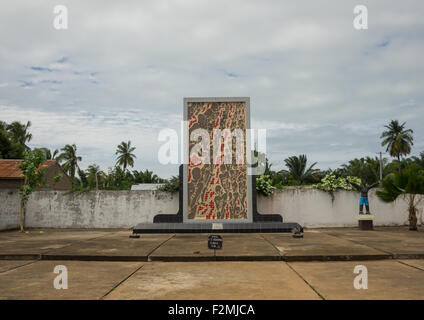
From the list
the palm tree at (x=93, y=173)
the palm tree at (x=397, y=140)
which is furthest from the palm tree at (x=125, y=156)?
the palm tree at (x=397, y=140)

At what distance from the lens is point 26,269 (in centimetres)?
540

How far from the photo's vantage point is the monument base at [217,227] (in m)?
11.0

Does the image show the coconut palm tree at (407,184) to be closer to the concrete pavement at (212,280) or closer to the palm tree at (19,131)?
the concrete pavement at (212,280)

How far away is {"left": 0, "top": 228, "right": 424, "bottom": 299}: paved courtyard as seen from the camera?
155 inches

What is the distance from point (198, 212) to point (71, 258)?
6.20 metres

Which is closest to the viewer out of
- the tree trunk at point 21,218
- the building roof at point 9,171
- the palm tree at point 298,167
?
the tree trunk at point 21,218

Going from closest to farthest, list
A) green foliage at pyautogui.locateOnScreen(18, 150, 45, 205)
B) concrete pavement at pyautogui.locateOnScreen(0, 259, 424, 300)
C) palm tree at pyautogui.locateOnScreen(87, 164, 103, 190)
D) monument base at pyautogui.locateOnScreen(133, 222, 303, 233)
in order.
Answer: concrete pavement at pyautogui.locateOnScreen(0, 259, 424, 300), monument base at pyautogui.locateOnScreen(133, 222, 303, 233), green foliage at pyautogui.locateOnScreen(18, 150, 45, 205), palm tree at pyautogui.locateOnScreen(87, 164, 103, 190)

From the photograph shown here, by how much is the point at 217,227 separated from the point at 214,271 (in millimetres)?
6113

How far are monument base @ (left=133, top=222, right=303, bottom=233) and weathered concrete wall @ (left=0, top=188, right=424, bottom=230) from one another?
6.76 ft

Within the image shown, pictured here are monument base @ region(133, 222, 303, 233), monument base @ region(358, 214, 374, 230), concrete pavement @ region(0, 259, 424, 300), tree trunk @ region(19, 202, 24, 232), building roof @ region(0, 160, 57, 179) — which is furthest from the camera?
building roof @ region(0, 160, 57, 179)

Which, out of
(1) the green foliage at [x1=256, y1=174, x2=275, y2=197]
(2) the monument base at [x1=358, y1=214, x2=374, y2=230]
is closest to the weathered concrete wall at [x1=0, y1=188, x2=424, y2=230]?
(1) the green foliage at [x1=256, y1=174, x2=275, y2=197]

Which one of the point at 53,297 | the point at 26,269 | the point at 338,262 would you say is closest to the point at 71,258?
the point at 26,269

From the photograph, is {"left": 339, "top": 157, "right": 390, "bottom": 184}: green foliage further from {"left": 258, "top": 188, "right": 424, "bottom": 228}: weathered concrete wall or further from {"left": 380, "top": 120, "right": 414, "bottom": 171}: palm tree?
{"left": 258, "top": 188, "right": 424, "bottom": 228}: weathered concrete wall

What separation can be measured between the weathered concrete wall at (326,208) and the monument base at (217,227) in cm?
204
